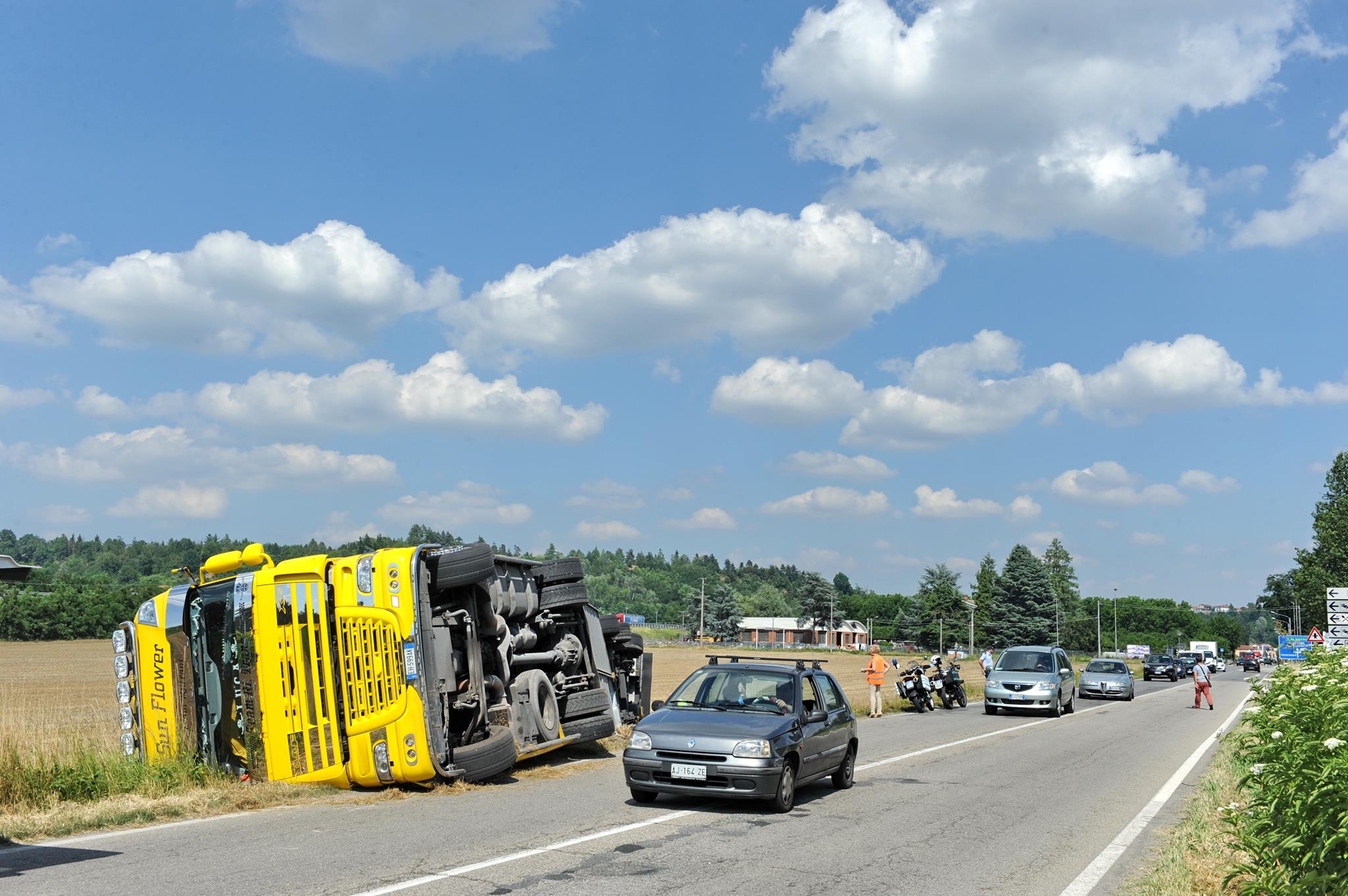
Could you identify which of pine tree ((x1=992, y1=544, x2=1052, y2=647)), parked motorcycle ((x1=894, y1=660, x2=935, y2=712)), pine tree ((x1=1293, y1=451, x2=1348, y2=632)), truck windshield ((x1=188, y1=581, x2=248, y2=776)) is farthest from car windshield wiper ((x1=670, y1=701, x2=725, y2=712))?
pine tree ((x1=992, y1=544, x2=1052, y2=647))

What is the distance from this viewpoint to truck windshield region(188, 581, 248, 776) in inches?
477

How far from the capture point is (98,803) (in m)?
10.4

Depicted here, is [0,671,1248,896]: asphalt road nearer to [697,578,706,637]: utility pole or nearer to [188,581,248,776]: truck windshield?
[188,581,248,776]: truck windshield

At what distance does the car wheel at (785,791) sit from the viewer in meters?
10.7

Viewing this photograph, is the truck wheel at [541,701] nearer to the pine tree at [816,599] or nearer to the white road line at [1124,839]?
the white road line at [1124,839]

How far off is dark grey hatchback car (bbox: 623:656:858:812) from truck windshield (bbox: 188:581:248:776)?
14.4ft

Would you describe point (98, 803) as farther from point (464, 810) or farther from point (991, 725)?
point (991, 725)

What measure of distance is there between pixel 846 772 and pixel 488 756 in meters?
4.07

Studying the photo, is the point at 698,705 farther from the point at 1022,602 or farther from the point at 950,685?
the point at 1022,602

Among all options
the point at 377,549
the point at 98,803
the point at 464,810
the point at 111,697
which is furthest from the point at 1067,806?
the point at 111,697

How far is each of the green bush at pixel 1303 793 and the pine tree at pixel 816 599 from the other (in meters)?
160

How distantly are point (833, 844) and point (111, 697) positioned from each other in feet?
86.3

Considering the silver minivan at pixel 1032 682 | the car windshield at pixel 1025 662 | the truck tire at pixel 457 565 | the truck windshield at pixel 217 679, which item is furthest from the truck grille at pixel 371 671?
the car windshield at pixel 1025 662

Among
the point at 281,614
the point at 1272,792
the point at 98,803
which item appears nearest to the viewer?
the point at 1272,792
